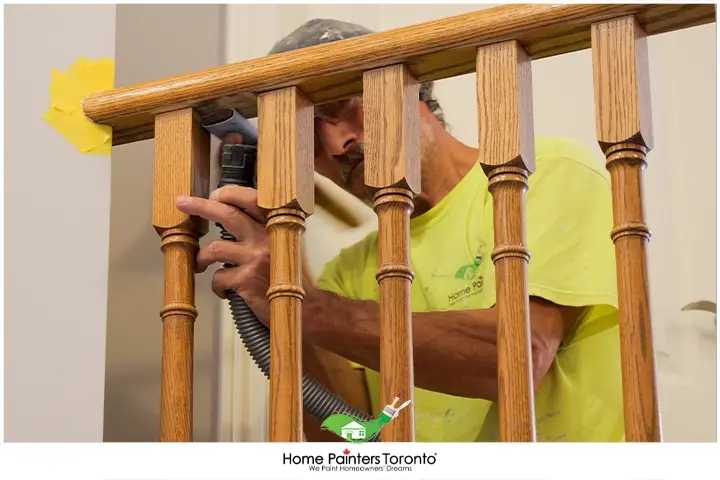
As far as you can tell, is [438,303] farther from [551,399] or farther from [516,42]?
[516,42]

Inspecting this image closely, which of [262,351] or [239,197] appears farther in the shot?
[262,351]

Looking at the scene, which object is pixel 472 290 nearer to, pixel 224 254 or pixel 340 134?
pixel 340 134

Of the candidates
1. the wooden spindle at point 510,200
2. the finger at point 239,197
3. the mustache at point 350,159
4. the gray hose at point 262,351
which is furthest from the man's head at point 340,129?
the wooden spindle at point 510,200

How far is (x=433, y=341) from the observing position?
185cm

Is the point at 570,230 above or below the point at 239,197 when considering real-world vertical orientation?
above

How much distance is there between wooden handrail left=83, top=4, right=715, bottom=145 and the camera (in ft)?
4.13

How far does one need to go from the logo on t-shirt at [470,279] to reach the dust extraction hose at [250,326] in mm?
322

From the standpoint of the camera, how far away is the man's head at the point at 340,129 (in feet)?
6.48

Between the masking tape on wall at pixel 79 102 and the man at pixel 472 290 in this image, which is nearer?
the masking tape on wall at pixel 79 102

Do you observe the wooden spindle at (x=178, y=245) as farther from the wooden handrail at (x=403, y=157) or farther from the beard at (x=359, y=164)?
the beard at (x=359, y=164)

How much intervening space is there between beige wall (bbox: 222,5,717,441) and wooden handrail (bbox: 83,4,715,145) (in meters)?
0.77

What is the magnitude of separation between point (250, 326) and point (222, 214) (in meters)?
0.27

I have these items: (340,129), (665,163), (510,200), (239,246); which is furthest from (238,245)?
(665,163)
